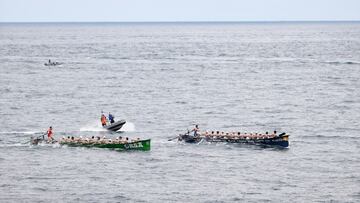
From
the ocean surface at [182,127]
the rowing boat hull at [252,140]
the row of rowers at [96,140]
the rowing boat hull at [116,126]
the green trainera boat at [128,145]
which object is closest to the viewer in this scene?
the ocean surface at [182,127]

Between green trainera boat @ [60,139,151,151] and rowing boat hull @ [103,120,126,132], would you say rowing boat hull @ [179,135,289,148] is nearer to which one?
green trainera boat @ [60,139,151,151]

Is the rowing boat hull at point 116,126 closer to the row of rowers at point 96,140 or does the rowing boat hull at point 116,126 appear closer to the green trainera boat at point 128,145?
the row of rowers at point 96,140

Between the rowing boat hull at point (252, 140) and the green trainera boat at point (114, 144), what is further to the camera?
the rowing boat hull at point (252, 140)

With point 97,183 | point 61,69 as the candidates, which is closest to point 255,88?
point 61,69

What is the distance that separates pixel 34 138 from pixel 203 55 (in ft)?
382

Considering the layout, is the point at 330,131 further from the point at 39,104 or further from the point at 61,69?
the point at 61,69

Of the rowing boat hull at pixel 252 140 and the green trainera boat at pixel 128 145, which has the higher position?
the rowing boat hull at pixel 252 140

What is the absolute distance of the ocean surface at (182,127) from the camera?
164 feet

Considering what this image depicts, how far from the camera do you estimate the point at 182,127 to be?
75125 millimetres

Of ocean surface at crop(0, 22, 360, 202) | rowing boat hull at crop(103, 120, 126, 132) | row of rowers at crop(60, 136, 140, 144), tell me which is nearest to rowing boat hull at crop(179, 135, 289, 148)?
ocean surface at crop(0, 22, 360, 202)

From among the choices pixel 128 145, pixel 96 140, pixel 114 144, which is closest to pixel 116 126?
pixel 96 140

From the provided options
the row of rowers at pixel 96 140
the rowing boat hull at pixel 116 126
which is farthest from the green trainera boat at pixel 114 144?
the rowing boat hull at pixel 116 126

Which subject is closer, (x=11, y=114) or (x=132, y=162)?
(x=132, y=162)

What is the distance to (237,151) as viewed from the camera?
61.8 m
